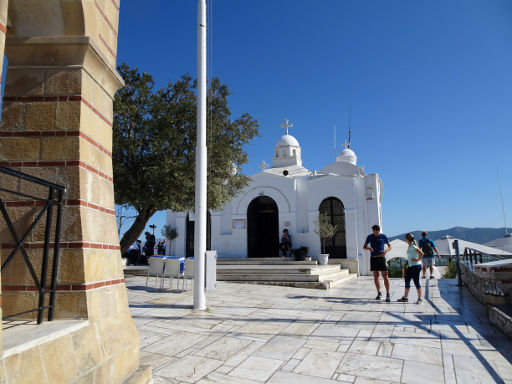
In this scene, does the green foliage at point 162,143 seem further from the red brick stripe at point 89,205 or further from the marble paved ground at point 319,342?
the red brick stripe at point 89,205

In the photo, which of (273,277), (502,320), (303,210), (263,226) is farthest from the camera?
(263,226)

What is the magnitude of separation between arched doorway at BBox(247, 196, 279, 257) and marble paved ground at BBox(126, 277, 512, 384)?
11.2m

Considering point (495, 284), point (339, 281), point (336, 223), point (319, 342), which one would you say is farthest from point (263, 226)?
point (319, 342)

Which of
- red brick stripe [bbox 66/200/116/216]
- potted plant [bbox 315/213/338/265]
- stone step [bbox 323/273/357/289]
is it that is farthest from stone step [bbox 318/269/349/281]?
red brick stripe [bbox 66/200/116/216]

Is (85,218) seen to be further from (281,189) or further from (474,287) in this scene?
(281,189)

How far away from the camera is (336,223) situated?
1772cm

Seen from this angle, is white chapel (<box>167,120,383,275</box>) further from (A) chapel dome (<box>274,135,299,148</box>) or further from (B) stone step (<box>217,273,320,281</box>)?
(B) stone step (<box>217,273,320,281</box>)

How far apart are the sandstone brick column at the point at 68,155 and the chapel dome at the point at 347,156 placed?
23.8 meters

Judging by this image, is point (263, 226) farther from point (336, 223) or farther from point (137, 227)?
point (137, 227)

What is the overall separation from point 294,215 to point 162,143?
10465 mm

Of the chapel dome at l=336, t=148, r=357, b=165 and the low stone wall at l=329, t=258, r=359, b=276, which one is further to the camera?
the chapel dome at l=336, t=148, r=357, b=165

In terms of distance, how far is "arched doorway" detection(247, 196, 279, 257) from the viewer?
1897cm

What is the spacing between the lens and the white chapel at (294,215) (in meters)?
17.3

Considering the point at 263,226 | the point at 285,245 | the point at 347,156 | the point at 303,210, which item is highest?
the point at 347,156
